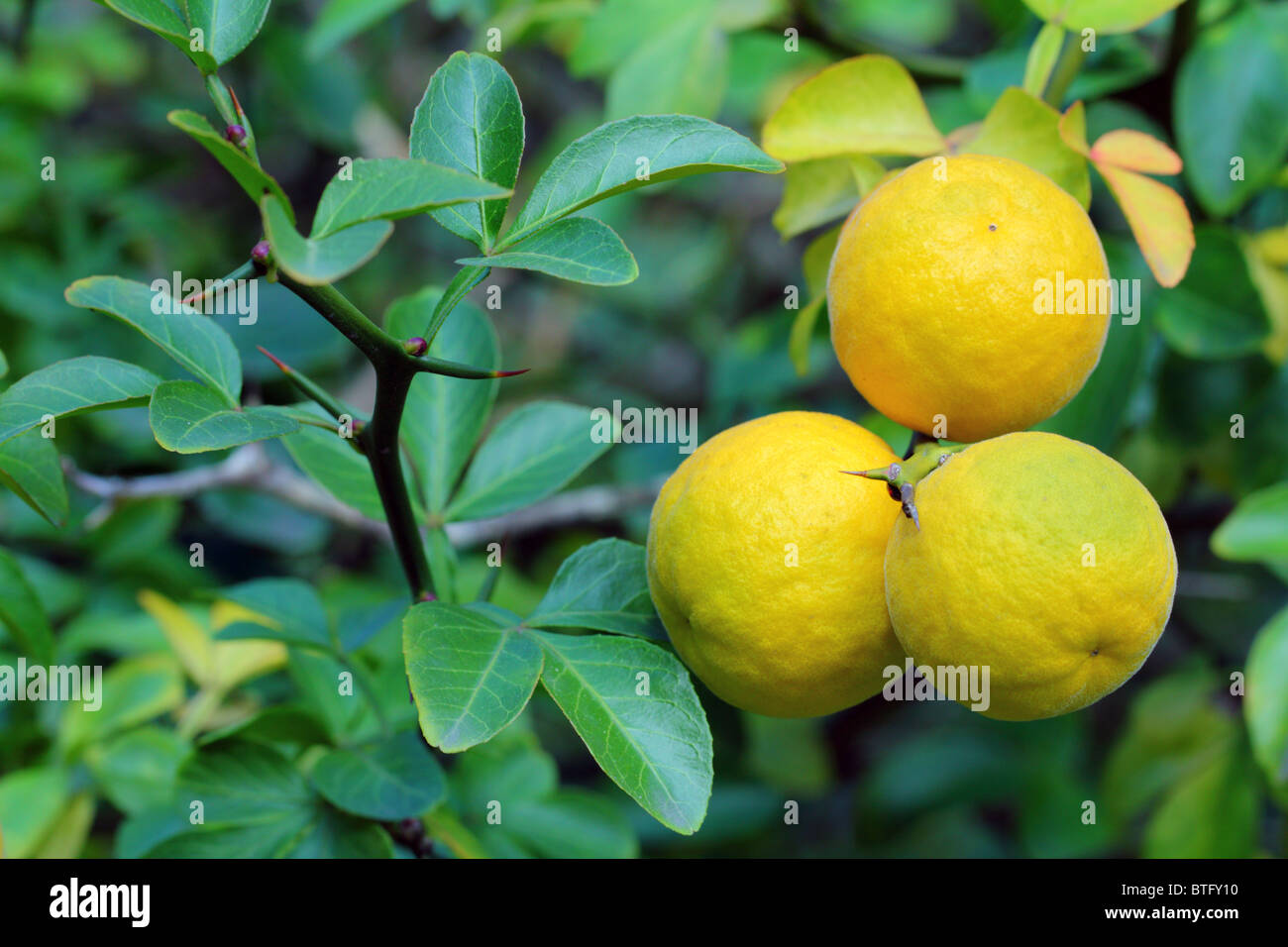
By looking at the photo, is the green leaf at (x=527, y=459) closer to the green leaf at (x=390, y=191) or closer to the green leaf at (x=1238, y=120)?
the green leaf at (x=390, y=191)

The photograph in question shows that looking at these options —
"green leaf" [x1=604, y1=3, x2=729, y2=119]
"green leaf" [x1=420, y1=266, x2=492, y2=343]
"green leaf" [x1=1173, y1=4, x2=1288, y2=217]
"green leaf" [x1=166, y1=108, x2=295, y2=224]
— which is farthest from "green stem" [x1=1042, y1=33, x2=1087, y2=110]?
"green leaf" [x1=166, y1=108, x2=295, y2=224]

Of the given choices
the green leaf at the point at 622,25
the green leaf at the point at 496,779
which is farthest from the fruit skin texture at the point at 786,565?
the green leaf at the point at 622,25

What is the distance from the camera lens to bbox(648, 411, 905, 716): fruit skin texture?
0.56 meters

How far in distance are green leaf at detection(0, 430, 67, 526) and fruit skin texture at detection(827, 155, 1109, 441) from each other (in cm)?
51

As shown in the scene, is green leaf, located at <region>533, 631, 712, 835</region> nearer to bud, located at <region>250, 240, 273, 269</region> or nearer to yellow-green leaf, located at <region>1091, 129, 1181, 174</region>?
bud, located at <region>250, 240, 273, 269</region>

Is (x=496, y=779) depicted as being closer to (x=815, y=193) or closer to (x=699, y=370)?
(x=815, y=193)

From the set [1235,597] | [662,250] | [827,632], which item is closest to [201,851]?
[827,632]

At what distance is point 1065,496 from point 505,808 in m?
0.66

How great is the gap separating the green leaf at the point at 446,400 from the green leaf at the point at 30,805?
0.53m

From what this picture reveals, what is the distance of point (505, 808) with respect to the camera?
984 mm

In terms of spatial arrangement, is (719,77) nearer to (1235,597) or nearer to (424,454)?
(424,454)

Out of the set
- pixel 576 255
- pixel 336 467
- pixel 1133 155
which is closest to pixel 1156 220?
pixel 1133 155

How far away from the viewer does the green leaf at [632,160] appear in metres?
0.53

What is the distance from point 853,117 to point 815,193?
2.8 inches
